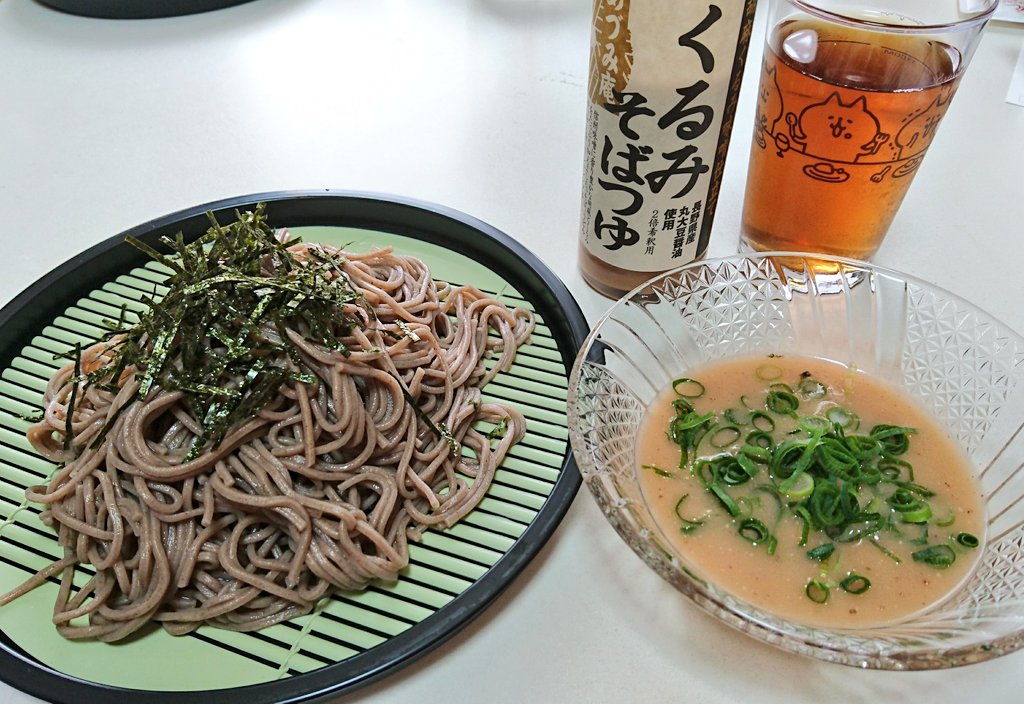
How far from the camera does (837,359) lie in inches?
46.3

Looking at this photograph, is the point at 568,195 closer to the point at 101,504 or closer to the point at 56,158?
the point at 101,504

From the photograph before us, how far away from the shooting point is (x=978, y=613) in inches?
32.3

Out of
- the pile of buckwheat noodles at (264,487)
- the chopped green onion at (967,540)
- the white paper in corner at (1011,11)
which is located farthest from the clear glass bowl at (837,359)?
the white paper in corner at (1011,11)

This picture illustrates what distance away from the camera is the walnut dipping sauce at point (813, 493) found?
0.88 m

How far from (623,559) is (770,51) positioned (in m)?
0.82

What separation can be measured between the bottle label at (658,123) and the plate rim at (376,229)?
152 mm

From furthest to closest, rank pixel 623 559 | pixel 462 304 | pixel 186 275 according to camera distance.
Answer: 1. pixel 462 304
2. pixel 186 275
3. pixel 623 559

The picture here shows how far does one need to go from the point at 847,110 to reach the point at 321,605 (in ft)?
3.40

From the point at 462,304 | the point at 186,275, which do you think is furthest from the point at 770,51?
the point at 186,275

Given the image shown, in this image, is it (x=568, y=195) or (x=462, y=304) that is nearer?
(x=462, y=304)

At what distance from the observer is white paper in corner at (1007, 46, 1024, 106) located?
197 cm

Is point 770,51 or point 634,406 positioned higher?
point 770,51

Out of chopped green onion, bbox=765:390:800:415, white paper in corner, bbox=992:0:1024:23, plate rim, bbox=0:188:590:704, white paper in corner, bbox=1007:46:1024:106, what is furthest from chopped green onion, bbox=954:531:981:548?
white paper in corner, bbox=992:0:1024:23

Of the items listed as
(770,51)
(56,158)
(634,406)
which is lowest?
(56,158)
